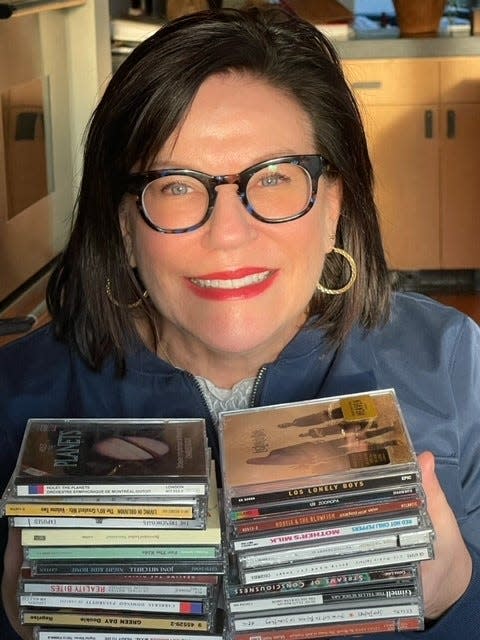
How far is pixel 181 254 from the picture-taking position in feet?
4.34

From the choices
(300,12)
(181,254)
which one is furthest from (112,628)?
(300,12)

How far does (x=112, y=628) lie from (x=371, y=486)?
0.96ft

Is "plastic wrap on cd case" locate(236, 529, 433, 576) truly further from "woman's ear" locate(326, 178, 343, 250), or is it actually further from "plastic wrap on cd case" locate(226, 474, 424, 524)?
"woman's ear" locate(326, 178, 343, 250)

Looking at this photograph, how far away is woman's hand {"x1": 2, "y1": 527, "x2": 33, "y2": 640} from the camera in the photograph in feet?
3.88

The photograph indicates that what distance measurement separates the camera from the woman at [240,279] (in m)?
1.31

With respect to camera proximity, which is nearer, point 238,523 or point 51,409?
point 238,523

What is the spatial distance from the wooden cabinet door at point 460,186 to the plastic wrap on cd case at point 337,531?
3820 mm

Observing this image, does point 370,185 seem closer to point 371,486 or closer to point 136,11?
point 371,486

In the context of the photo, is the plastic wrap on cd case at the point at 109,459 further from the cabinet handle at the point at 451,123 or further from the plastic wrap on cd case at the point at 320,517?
the cabinet handle at the point at 451,123

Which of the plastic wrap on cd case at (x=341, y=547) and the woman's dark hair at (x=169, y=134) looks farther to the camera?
the woman's dark hair at (x=169, y=134)

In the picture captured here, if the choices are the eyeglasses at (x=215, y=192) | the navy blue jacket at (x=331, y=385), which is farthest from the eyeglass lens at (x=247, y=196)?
the navy blue jacket at (x=331, y=385)

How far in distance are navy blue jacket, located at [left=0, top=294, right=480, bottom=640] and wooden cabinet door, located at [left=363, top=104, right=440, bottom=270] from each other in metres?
3.18

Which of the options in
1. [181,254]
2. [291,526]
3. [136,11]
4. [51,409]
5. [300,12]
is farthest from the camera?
[136,11]

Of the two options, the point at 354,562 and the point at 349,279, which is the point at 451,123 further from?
the point at 354,562
